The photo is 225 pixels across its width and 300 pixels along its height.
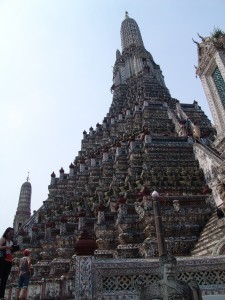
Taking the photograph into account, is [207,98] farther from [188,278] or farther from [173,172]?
[188,278]

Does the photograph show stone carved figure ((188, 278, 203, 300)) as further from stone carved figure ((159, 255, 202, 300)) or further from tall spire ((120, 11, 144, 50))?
tall spire ((120, 11, 144, 50))

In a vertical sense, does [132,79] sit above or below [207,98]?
above

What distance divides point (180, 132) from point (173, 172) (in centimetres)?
860

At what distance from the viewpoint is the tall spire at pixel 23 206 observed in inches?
1834

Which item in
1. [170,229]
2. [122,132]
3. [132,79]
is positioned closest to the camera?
[170,229]

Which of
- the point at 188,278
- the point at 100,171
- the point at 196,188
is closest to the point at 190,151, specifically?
the point at 196,188

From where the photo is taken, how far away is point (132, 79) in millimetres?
49688

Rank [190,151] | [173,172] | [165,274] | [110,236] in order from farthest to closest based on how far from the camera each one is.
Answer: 1. [190,151]
2. [173,172]
3. [110,236]
4. [165,274]

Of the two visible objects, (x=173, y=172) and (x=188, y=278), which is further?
(x=173, y=172)

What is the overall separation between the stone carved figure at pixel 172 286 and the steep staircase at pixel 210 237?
5.64 meters

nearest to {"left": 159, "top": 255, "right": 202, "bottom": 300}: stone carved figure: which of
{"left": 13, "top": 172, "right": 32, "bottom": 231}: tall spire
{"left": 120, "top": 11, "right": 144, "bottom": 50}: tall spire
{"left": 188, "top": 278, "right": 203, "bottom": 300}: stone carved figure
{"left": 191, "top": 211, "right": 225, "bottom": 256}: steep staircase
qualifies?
{"left": 188, "top": 278, "right": 203, "bottom": 300}: stone carved figure

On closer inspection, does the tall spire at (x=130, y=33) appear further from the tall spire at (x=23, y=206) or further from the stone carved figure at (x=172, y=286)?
the stone carved figure at (x=172, y=286)

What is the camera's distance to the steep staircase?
1277cm

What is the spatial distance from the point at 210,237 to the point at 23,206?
133ft
